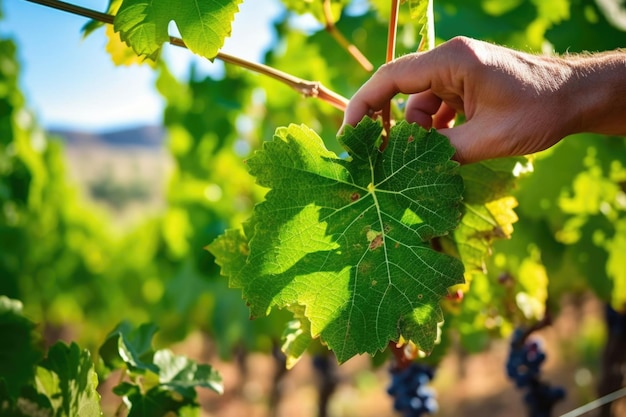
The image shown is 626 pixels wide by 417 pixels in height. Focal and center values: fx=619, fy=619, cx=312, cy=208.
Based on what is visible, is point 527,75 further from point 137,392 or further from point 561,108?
point 137,392

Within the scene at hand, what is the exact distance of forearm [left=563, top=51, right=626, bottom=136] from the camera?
3.34 feet

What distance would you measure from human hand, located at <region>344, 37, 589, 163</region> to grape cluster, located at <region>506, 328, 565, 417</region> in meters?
1.52

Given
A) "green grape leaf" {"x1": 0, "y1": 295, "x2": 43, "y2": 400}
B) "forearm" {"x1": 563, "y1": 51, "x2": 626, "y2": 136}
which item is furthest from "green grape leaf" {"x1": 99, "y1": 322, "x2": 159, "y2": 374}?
"forearm" {"x1": 563, "y1": 51, "x2": 626, "y2": 136}

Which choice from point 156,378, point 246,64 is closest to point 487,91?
point 246,64

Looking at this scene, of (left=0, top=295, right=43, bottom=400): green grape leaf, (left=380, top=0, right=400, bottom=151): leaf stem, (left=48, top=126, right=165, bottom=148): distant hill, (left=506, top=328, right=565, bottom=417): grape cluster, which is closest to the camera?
(left=380, top=0, right=400, bottom=151): leaf stem

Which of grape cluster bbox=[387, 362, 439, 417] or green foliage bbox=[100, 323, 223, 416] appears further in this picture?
grape cluster bbox=[387, 362, 439, 417]

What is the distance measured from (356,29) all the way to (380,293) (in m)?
1.76

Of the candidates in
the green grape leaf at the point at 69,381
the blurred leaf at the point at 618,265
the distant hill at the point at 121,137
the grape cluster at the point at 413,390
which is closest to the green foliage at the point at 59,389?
the green grape leaf at the point at 69,381

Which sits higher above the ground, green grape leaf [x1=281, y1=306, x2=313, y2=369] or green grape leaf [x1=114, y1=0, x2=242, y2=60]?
green grape leaf [x1=114, y1=0, x2=242, y2=60]

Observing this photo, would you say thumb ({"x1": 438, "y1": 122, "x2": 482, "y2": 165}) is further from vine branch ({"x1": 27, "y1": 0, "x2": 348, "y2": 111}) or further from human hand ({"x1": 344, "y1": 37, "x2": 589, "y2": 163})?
vine branch ({"x1": 27, "y1": 0, "x2": 348, "y2": 111})

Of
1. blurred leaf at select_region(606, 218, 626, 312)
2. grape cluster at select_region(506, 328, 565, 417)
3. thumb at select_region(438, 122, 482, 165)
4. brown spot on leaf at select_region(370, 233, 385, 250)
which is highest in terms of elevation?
thumb at select_region(438, 122, 482, 165)

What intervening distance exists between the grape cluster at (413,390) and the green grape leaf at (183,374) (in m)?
1.02

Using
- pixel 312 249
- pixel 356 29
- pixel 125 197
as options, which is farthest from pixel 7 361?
pixel 125 197

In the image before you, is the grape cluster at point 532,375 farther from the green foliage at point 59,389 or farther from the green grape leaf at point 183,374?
the green foliage at point 59,389
